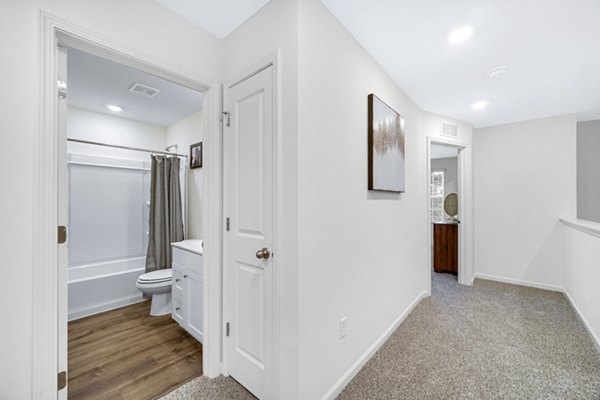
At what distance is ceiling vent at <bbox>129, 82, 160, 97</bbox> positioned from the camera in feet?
8.16

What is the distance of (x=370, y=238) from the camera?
1953 millimetres

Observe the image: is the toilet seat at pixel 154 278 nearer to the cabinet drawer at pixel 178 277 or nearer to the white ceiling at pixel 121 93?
the cabinet drawer at pixel 178 277

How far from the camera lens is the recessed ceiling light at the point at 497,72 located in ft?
7.10

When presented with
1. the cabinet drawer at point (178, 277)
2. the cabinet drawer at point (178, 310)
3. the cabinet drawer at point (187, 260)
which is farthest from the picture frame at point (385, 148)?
the cabinet drawer at point (178, 310)

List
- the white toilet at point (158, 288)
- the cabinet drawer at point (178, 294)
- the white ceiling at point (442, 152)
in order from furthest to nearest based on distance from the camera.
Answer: the white ceiling at point (442, 152) < the white toilet at point (158, 288) < the cabinet drawer at point (178, 294)

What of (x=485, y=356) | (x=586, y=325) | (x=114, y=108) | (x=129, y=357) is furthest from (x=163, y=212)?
(x=586, y=325)

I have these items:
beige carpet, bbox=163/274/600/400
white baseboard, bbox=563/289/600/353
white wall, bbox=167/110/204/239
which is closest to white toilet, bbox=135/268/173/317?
white wall, bbox=167/110/204/239

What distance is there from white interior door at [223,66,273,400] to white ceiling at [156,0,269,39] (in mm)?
381

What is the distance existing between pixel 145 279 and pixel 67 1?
2.36 metres

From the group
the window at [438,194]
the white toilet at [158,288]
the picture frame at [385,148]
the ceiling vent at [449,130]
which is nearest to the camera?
the picture frame at [385,148]

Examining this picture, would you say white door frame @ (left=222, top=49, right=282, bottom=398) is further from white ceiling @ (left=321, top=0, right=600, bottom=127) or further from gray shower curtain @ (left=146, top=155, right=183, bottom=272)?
Result: gray shower curtain @ (left=146, top=155, right=183, bottom=272)

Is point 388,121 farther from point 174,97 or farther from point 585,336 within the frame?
point 585,336

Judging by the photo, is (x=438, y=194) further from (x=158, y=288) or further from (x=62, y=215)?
(x=62, y=215)

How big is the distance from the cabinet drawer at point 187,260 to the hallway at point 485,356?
143 cm
